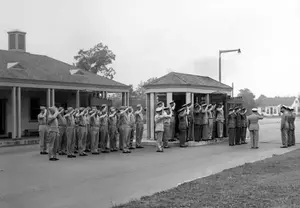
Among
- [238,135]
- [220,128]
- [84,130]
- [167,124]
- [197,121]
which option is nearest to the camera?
[84,130]

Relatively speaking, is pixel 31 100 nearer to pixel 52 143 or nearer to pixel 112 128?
pixel 112 128

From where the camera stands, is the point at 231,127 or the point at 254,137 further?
the point at 231,127

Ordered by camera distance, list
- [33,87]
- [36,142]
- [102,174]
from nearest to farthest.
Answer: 1. [102,174]
2. [36,142]
3. [33,87]

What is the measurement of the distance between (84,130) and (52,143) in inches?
69.2

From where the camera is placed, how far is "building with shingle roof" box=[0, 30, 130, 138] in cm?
2059

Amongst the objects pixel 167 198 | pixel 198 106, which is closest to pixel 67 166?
pixel 167 198

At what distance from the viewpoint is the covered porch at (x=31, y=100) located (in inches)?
814

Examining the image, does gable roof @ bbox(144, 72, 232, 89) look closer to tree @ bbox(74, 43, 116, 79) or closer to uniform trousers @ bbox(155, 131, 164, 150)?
uniform trousers @ bbox(155, 131, 164, 150)

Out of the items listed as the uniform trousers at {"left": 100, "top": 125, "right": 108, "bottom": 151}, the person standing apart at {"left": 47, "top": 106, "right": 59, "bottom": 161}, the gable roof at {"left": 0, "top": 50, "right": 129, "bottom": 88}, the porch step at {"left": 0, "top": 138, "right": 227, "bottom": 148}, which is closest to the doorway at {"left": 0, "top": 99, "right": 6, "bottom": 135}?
the gable roof at {"left": 0, "top": 50, "right": 129, "bottom": 88}

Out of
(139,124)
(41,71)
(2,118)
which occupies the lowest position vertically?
(139,124)

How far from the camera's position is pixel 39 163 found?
13.1 metres

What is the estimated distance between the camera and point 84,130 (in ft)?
50.3

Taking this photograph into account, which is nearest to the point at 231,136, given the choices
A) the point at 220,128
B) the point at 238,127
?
the point at 238,127

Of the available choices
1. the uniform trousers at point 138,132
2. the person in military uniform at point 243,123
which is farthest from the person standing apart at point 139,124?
the person in military uniform at point 243,123
